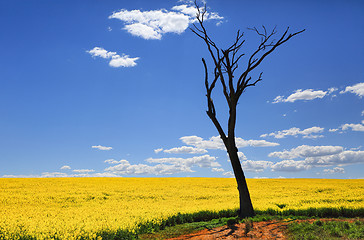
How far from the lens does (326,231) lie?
11.4 m

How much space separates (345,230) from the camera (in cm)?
1138

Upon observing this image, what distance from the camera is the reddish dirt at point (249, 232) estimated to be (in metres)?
12.2

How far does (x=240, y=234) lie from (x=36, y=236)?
26.1 feet

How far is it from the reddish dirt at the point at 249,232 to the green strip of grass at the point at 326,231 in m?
0.54

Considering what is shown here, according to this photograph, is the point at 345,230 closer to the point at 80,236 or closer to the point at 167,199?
the point at 80,236

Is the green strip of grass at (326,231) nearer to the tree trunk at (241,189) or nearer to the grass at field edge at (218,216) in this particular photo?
the grass at field edge at (218,216)

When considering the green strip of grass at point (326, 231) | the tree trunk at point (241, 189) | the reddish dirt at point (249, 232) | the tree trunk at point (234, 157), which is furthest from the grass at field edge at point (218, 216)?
the green strip of grass at point (326, 231)

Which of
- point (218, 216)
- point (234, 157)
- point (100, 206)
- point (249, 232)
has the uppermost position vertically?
point (234, 157)

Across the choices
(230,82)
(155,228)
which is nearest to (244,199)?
(155,228)

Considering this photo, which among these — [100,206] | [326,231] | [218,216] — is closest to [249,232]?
[326,231]

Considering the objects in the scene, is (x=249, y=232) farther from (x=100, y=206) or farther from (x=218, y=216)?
(x=100, y=206)

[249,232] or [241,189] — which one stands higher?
[241,189]

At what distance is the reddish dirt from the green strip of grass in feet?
1.77

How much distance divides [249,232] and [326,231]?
9.74 ft
